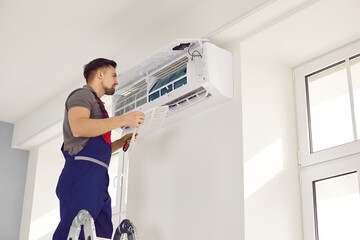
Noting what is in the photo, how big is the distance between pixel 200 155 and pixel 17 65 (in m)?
1.85

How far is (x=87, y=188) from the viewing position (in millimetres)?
2133

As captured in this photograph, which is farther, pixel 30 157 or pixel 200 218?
pixel 30 157

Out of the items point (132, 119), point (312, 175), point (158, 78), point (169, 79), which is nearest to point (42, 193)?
point (158, 78)

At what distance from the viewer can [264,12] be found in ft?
7.72

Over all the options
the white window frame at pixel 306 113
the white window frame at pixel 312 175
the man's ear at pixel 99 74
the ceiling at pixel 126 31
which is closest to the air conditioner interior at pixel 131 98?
the ceiling at pixel 126 31

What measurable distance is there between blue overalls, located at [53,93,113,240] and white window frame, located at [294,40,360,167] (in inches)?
40.1

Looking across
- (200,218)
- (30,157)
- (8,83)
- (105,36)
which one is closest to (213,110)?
(200,218)

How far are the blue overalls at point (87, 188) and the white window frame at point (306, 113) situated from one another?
1.02 meters

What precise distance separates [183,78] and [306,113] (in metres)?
0.68

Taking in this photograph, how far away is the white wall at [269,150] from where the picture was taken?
2289 mm

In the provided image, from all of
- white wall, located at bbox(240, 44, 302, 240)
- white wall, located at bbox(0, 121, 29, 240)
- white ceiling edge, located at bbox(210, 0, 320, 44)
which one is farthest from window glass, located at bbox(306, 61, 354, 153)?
white wall, located at bbox(0, 121, 29, 240)

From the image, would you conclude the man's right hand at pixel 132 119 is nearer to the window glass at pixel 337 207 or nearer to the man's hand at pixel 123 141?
the man's hand at pixel 123 141

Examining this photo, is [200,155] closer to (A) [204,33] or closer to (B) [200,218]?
(B) [200,218]

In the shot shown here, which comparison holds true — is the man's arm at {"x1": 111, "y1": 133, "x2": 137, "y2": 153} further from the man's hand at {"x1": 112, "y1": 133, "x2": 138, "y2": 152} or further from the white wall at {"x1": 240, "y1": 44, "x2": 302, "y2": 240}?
the white wall at {"x1": 240, "y1": 44, "x2": 302, "y2": 240}
